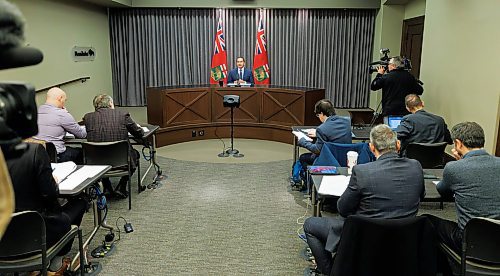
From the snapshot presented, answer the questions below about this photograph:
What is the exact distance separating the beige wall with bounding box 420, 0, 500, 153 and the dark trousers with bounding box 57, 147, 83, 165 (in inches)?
167

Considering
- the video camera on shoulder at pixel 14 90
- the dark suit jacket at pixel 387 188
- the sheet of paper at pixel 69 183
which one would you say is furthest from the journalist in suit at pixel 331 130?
the video camera on shoulder at pixel 14 90

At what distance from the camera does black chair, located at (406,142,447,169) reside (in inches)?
158

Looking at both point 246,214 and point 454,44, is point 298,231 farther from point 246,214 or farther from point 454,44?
point 454,44

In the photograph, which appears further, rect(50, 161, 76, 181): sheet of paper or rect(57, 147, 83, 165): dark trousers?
rect(57, 147, 83, 165): dark trousers

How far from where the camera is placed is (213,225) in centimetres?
389

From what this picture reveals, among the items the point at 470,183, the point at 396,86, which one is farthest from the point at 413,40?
the point at 470,183

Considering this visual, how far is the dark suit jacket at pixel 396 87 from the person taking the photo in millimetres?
5582

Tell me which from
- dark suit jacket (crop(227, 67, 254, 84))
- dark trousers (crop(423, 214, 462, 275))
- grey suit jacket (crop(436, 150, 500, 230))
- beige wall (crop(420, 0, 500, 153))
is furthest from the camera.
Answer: dark suit jacket (crop(227, 67, 254, 84))

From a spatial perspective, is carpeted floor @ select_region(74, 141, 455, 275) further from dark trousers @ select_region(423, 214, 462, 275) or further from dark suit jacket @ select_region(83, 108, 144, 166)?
dark trousers @ select_region(423, 214, 462, 275)

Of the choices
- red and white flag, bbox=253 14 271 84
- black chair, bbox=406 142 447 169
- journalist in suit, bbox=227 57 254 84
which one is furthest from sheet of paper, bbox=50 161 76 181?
red and white flag, bbox=253 14 271 84

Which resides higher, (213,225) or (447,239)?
(447,239)

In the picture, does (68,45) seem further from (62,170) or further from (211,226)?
(211,226)

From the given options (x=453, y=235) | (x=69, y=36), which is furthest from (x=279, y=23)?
(x=453, y=235)

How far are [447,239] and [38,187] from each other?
2.39 m
